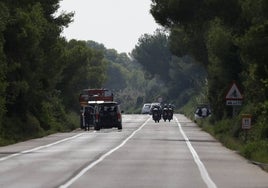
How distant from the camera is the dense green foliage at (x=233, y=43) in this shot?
3450 cm

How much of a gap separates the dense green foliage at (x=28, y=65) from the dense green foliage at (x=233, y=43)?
24.7ft

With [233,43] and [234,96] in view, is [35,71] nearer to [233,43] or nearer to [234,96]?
[233,43]

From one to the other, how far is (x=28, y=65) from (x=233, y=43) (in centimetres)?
1194

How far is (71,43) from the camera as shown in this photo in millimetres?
86750

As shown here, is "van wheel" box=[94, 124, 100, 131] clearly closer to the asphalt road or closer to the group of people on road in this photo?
the group of people on road

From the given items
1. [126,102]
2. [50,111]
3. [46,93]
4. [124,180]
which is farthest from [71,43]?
[126,102]

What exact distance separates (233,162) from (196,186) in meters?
9.44

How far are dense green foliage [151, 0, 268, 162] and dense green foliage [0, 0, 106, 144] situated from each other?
7.53 m

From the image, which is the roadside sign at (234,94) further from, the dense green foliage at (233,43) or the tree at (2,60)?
the tree at (2,60)

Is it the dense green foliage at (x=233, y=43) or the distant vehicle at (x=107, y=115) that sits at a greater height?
the dense green foliage at (x=233, y=43)

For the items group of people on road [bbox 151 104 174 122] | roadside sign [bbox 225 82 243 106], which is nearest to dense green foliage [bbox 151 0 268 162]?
roadside sign [bbox 225 82 243 106]

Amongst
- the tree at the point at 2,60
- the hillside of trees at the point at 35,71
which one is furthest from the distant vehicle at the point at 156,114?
the tree at the point at 2,60

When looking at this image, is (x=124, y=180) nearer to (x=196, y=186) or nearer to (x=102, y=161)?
(x=196, y=186)

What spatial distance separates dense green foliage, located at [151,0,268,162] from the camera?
113 ft
